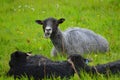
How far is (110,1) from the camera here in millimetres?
18781

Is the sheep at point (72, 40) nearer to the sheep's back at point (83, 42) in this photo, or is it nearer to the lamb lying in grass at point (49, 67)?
Answer: the sheep's back at point (83, 42)

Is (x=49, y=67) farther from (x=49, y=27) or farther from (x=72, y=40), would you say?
(x=72, y=40)

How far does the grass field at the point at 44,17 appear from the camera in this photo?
12.5 m

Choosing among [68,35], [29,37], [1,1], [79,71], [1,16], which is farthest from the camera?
[1,1]

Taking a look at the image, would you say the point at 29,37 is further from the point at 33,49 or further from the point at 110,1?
the point at 110,1

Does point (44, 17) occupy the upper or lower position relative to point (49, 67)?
upper

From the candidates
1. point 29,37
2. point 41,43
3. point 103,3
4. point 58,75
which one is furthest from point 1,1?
point 58,75

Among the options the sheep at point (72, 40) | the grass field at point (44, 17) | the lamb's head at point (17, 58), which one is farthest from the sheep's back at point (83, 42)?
the lamb's head at point (17, 58)

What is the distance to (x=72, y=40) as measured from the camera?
1234 cm

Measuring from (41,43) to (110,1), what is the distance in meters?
6.52

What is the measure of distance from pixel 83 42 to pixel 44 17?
4925mm

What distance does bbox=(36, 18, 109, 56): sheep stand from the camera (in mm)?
11578

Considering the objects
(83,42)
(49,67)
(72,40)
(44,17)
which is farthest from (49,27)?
(44,17)

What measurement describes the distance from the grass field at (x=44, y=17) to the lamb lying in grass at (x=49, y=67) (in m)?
0.82
